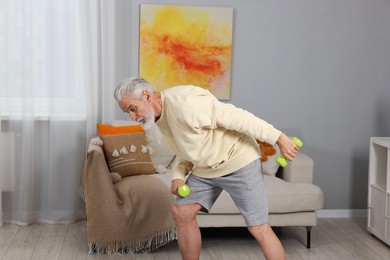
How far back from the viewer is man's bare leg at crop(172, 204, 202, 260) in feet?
10.3

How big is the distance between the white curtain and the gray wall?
242 mm

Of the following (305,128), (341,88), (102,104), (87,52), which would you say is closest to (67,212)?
(102,104)

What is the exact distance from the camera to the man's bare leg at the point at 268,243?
296 centimetres

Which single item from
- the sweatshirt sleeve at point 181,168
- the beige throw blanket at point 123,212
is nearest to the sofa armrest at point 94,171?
the beige throw blanket at point 123,212

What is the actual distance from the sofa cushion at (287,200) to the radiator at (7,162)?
5.36 feet

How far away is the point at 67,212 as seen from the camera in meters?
4.94

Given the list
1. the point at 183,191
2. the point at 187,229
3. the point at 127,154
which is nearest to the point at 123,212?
the point at 127,154

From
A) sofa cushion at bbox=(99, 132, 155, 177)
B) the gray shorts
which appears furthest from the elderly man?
sofa cushion at bbox=(99, 132, 155, 177)

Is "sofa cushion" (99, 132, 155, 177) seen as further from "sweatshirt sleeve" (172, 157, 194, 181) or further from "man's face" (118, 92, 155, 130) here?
"man's face" (118, 92, 155, 130)

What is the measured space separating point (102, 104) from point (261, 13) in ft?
4.50

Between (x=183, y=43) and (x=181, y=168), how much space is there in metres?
1.94

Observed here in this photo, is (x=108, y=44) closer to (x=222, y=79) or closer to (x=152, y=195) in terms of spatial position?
(x=222, y=79)

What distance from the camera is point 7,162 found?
489 centimetres

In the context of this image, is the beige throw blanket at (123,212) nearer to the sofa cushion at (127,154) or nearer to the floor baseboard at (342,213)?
the sofa cushion at (127,154)
